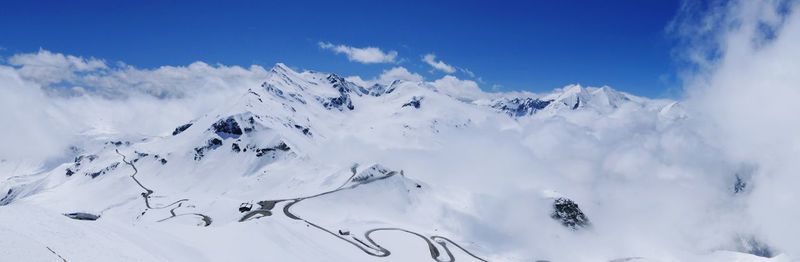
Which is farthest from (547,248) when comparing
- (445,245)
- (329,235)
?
(329,235)

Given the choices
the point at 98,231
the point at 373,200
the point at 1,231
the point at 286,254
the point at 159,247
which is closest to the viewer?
the point at 1,231

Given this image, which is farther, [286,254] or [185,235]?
[286,254]

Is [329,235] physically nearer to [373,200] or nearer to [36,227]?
[373,200]

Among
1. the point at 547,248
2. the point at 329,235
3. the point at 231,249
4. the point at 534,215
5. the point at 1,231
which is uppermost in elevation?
the point at 534,215

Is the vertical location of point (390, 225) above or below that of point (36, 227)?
above

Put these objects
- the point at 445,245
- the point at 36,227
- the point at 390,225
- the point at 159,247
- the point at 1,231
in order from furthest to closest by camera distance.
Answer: the point at 390,225, the point at 445,245, the point at 159,247, the point at 36,227, the point at 1,231

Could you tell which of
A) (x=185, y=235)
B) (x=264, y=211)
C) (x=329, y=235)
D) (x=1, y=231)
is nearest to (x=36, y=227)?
(x=1, y=231)

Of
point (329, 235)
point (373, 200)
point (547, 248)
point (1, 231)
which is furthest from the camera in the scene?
point (373, 200)

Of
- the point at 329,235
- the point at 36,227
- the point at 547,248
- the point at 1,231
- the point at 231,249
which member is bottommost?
the point at 1,231

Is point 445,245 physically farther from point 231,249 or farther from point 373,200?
point 231,249
